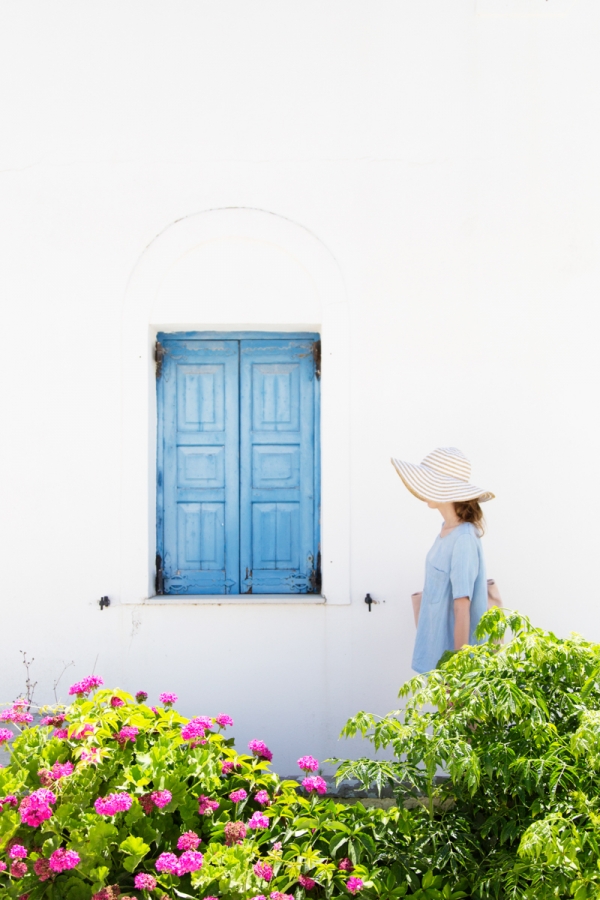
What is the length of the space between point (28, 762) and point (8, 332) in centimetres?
239

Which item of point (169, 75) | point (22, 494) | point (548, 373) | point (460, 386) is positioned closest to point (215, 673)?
point (22, 494)

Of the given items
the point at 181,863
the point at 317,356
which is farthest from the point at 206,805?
the point at 317,356

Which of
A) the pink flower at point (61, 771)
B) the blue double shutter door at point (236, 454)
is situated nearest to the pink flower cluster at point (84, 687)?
the pink flower at point (61, 771)

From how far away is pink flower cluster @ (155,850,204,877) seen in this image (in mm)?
2084

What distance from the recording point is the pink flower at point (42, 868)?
2105mm

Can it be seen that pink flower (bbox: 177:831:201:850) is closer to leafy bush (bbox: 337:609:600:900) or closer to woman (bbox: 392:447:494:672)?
leafy bush (bbox: 337:609:600:900)

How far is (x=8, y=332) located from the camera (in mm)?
4016

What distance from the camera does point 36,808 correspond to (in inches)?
83.4

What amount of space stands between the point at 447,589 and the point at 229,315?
184 cm

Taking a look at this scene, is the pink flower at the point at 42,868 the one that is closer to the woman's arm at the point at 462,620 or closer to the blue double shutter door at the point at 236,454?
the woman's arm at the point at 462,620

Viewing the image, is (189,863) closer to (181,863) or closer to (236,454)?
(181,863)

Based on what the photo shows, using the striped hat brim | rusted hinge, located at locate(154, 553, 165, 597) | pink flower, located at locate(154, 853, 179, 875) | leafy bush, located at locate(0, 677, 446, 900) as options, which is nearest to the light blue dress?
the striped hat brim

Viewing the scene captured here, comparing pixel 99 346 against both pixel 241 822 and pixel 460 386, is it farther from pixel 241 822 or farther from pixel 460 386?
pixel 241 822

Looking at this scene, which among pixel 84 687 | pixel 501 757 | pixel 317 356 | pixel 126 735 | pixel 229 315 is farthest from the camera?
pixel 317 356
